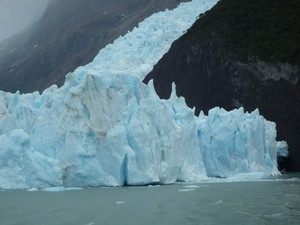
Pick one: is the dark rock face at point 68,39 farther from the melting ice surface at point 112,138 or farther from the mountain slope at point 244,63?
the melting ice surface at point 112,138

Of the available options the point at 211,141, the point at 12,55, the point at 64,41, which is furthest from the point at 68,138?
the point at 12,55

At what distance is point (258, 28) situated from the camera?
36.2 m

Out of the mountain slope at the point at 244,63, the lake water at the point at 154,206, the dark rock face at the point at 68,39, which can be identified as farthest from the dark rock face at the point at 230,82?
the lake water at the point at 154,206

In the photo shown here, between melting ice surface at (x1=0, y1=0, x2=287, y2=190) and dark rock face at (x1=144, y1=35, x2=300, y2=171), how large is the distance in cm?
772

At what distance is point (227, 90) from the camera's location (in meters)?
34.8

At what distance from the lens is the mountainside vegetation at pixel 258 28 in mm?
32875

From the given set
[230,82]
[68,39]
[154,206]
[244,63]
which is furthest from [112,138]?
[68,39]

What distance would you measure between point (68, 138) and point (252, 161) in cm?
934

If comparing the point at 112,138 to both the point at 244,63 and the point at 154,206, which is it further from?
the point at 244,63

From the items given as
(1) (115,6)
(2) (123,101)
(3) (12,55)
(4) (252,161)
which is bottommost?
(4) (252,161)

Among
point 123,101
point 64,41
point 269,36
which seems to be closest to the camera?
point 123,101

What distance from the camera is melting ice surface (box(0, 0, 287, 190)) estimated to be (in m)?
15.6

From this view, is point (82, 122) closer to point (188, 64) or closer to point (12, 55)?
point (188, 64)

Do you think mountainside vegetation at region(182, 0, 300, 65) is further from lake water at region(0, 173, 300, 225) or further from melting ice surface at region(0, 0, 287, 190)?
lake water at region(0, 173, 300, 225)
